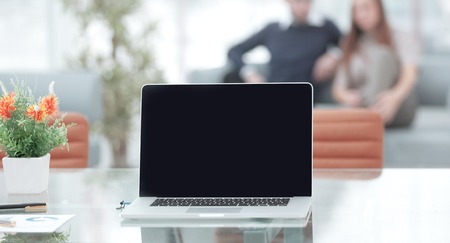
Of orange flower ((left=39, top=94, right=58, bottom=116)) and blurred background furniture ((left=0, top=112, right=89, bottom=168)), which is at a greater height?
orange flower ((left=39, top=94, right=58, bottom=116))

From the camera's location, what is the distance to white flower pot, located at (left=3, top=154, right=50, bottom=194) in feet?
7.74

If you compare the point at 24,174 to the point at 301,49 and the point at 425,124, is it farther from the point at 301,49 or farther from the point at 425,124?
the point at 425,124

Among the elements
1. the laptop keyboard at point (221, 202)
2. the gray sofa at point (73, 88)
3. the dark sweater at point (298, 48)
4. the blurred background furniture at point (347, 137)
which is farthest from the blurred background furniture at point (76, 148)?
the dark sweater at point (298, 48)

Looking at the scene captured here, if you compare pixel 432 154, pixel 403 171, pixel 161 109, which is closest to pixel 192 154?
pixel 161 109

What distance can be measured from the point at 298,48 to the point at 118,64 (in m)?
1.42

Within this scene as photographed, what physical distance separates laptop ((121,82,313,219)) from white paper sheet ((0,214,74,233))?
0.22 meters

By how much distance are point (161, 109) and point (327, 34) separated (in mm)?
4314

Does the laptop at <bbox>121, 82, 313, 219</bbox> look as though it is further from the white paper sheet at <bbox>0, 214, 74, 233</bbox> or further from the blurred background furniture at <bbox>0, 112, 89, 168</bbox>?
the blurred background furniture at <bbox>0, 112, 89, 168</bbox>

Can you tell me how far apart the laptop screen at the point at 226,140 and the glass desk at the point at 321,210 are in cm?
12

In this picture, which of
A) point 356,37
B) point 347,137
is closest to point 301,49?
point 356,37

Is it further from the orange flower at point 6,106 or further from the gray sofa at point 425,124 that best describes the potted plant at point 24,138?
the gray sofa at point 425,124

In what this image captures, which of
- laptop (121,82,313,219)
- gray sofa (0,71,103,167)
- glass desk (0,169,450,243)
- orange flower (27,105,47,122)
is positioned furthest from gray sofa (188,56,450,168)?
orange flower (27,105,47,122)

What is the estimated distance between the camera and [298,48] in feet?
20.7

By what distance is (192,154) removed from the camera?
2227mm
